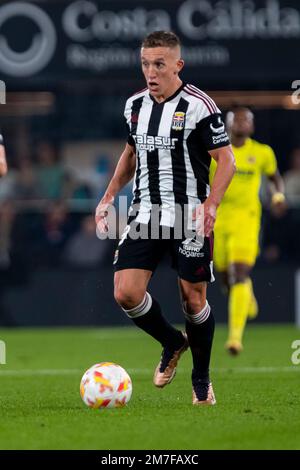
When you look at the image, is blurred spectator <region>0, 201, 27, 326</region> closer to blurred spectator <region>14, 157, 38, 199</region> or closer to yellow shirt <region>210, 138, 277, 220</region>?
blurred spectator <region>14, 157, 38, 199</region>

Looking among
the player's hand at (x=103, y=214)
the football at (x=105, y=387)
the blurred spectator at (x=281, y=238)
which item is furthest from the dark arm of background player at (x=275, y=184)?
the football at (x=105, y=387)

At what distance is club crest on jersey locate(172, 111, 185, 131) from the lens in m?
8.21

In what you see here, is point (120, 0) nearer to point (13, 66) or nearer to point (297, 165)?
point (13, 66)

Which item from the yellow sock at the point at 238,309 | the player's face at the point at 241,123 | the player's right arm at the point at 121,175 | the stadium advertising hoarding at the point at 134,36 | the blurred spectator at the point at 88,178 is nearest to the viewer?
the player's right arm at the point at 121,175

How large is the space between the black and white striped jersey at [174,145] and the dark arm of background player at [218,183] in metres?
0.06

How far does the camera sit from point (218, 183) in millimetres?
8000

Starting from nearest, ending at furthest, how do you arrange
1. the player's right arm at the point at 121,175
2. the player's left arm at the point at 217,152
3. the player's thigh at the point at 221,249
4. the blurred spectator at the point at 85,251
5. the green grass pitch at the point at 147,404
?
the green grass pitch at the point at 147,404, the player's left arm at the point at 217,152, the player's right arm at the point at 121,175, the player's thigh at the point at 221,249, the blurred spectator at the point at 85,251

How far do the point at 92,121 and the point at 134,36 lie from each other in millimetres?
1397

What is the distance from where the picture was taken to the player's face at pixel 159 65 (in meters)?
8.19

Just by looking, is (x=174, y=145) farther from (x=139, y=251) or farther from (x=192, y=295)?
(x=192, y=295)

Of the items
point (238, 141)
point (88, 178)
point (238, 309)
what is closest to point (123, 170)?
point (238, 309)

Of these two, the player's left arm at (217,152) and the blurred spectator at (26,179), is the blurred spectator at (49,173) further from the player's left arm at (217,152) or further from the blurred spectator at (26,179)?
the player's left arm at (217,152)
